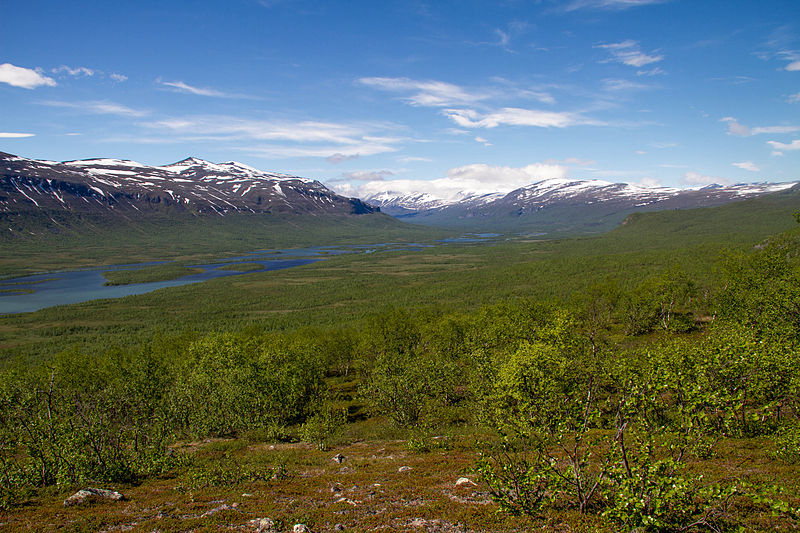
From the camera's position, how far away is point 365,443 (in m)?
36.3

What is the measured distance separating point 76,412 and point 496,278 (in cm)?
16525

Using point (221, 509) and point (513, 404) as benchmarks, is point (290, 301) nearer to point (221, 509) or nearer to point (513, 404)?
point (513, 404)

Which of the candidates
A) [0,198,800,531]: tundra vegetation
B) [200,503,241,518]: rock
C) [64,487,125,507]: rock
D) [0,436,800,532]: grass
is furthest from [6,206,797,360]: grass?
[200,503,241,518]: rock

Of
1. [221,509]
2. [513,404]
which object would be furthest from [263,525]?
[513,404]

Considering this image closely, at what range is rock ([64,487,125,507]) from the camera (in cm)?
1953

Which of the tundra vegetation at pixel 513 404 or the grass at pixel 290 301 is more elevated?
the tundra vegetation at pixel 513 404

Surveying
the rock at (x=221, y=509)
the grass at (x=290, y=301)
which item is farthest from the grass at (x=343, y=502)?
the grass at (x=290, y=301)

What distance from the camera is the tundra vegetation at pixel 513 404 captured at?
13562mm

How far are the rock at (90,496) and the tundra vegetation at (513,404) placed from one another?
2.20m

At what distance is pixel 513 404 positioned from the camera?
1374 inches

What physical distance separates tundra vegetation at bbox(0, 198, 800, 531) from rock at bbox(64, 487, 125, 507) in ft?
7.22

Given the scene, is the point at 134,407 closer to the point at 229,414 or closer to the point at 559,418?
the point at 229,414

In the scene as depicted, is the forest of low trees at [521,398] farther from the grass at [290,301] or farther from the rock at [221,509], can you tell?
the grass at [290,301]

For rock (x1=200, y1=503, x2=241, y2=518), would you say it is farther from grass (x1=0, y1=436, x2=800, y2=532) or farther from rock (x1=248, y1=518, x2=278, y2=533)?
rock (x1=248, y1=518, x2=278, y2=533)
